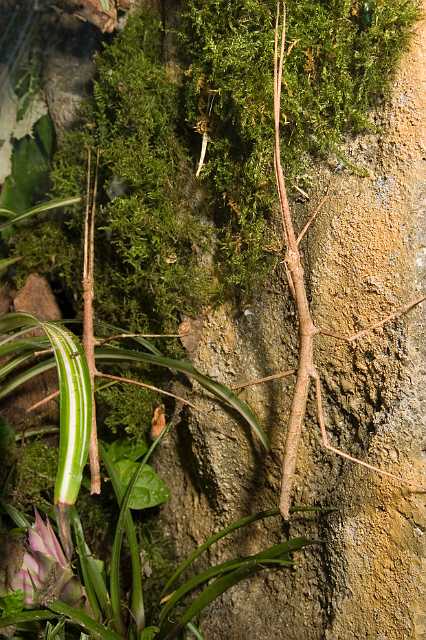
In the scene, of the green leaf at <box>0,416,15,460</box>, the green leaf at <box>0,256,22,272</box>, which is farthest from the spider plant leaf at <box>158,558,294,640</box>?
the green leaf at <box>0,256,22,272</box>

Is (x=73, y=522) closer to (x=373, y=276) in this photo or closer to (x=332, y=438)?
(x=332, y=438)

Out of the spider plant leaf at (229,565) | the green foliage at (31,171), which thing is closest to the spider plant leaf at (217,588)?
the spider plant leaf at (229,565)

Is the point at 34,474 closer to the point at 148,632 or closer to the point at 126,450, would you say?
the point at 126,450

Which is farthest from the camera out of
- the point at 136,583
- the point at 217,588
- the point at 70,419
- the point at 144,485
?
the point at 144,485

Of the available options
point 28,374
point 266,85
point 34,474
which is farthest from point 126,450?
point 266,85

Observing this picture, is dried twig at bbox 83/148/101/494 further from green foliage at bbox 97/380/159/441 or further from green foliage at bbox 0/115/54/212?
green foliage at bbox 0/115/54/212

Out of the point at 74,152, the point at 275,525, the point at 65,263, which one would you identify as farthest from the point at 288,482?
the point at 74,152
